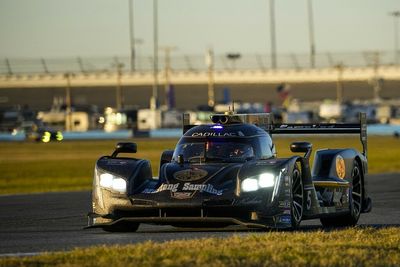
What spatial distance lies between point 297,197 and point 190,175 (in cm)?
155

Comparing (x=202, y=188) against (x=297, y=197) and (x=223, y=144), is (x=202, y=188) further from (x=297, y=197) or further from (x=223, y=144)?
(x=297, y=197)

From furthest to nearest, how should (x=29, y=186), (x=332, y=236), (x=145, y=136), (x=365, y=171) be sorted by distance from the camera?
(x=145, y=136), (x=29, y=186), (x=365, y=171), (x=332, y=236)

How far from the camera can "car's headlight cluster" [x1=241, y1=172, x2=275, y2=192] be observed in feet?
51.8

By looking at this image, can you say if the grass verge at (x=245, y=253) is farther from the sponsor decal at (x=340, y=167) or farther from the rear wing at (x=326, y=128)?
the rear wing at (x=326, y=128)

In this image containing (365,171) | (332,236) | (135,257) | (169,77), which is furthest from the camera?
(169,77)

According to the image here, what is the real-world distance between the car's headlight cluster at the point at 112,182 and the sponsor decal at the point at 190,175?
0.70 metres

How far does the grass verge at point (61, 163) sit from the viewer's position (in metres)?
35.6

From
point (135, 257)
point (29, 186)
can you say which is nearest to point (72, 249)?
point (135, 257)

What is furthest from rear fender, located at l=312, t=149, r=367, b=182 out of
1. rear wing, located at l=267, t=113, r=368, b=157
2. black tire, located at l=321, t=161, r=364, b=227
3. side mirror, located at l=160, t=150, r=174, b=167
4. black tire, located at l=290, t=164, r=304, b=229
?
side mirror, located at l=160, t=150, r=174, b=167

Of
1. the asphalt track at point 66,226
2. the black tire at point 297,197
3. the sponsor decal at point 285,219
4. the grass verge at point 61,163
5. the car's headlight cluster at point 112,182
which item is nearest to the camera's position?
the asphalt track at point 66,226

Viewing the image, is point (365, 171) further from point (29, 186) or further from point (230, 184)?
point (29, 186)

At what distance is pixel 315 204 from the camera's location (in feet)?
56.2

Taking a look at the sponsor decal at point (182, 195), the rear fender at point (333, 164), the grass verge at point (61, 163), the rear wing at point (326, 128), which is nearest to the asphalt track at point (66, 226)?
the sponsor decal at point (182, 195)

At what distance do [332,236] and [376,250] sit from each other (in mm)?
1774
